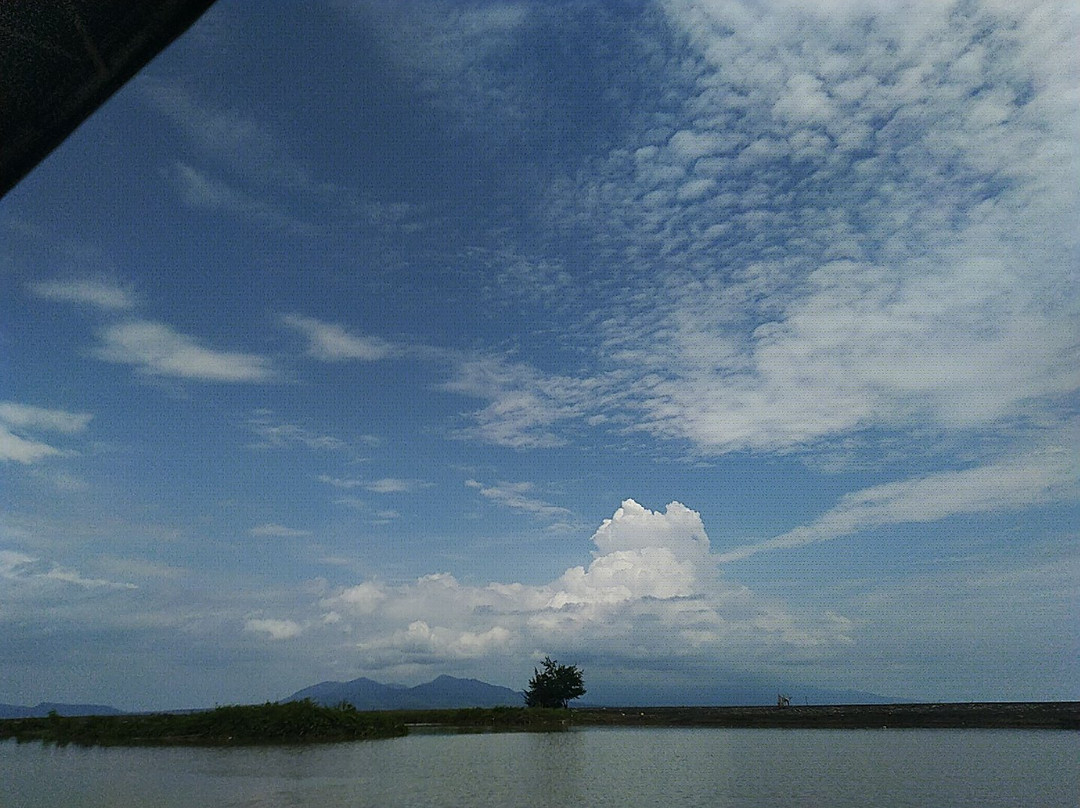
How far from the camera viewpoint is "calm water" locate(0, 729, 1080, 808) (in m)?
20.1

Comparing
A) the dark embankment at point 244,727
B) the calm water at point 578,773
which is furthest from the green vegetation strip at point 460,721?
the calm water at point 578,773

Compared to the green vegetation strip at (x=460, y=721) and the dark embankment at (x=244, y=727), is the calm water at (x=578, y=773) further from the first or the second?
the green vegetation strip at (x=460, y=721)

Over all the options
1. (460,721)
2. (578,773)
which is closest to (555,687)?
(460,721)

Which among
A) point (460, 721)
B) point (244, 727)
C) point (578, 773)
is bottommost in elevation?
point (578, 773)

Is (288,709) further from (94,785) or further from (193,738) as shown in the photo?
(94,785)

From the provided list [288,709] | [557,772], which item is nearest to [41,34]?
[557,772]

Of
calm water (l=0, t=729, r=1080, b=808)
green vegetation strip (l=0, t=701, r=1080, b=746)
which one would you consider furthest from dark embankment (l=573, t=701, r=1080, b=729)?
calm water (l=0, t=729, r=1080, b=808)

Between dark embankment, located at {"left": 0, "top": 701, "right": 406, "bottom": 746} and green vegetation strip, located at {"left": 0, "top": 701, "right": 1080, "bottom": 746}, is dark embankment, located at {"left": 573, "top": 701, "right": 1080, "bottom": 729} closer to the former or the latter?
green vegetation strip, located at {"left": 0, "top": 701, "right": 1080, "bottom": 746}

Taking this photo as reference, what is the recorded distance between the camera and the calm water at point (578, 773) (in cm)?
2011

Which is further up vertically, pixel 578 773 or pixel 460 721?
pixel 460 721

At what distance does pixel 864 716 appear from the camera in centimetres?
4988

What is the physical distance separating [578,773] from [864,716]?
110 feet

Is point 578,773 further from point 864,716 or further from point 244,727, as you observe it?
point 864,716

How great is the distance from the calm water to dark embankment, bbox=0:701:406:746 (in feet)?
11.1
